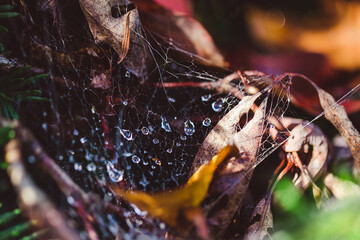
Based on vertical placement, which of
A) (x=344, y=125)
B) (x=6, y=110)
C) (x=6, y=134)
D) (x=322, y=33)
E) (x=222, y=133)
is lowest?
(x=344, y=125)

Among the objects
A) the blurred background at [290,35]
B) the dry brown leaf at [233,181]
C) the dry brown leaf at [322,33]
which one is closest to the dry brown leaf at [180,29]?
the blurred background at [290,35]

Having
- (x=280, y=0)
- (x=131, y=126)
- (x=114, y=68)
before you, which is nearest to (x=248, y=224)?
(x=131, y=126)

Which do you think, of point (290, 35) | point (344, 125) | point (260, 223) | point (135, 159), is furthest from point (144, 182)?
point (290, 35)

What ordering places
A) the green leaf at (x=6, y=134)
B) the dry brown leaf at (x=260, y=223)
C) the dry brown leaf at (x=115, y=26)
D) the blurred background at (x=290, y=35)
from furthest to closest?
the blurred background at (x=290, y=35) → the dry brown leaf at (x=115, y=26) → the dry brown leaf at (x=260, y=223) → the green leaf at (x=6, y=134)

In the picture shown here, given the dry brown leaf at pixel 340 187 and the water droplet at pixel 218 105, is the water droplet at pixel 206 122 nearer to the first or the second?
the water droplet at pixel 218 105

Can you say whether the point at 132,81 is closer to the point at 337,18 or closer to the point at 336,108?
the point at 336,108

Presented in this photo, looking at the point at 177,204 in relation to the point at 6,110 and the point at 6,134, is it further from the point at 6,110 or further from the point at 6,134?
the point at 6,110
